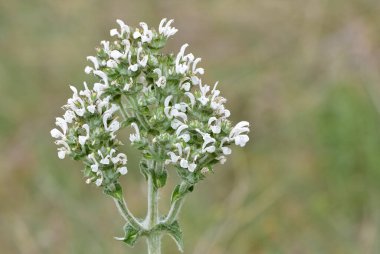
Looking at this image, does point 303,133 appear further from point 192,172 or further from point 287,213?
point 192,172

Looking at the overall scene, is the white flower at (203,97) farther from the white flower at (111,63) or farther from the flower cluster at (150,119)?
the white flower at (111,63)

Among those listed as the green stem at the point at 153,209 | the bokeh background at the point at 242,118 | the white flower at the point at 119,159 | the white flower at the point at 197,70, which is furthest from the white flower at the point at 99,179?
the bokeh background at the point at 242,118

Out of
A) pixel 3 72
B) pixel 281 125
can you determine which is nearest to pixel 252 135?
pixel 281 125

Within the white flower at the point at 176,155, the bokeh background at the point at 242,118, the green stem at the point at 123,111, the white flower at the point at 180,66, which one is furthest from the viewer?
the bokeh background at the point at 242,118

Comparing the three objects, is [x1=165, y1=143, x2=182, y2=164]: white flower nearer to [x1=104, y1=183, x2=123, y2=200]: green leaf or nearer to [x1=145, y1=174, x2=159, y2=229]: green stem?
[x1=145, y1=174, x2=159, y2=229]: green stem

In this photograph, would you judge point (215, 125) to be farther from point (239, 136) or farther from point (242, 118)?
point (242, 118)

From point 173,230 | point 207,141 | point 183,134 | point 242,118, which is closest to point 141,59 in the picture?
point 183,134
